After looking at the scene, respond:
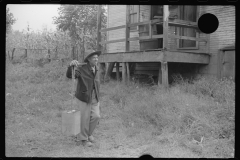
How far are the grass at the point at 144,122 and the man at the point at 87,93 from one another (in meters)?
0.42

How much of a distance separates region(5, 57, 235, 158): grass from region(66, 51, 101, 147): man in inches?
16.6

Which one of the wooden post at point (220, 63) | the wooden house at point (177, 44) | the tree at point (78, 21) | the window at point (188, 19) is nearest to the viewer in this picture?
the wooden house at point (177, 44)

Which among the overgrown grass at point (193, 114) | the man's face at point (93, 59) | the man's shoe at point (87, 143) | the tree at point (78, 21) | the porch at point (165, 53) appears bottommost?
the man's shoe at point (87, 143)

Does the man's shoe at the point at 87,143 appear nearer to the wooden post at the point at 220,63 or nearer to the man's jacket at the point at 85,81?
the man's jacket at the point at 85,81

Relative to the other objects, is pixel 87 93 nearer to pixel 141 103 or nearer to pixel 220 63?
pixel 141 103

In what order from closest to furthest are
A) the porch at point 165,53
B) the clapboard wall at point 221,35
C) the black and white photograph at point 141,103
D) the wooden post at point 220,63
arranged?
1. the black and white photograph at point 141,103
2. the porch at point 165,53
3. the clapboard wall at point 221,35
4. the wooden post at point 220,63

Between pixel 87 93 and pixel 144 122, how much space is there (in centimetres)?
183

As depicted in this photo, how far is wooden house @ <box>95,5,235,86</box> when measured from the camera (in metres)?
7.82

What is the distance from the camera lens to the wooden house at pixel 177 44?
25.7 feet

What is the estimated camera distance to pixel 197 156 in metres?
3.79

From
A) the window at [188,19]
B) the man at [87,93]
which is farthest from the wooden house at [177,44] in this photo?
the man at [87,93]

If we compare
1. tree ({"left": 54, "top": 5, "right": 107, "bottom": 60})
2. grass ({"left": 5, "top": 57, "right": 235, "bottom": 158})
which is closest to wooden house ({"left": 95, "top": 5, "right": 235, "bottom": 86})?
grass ({"left": 5, "top": 57, "right": 235, "bottom": 158})

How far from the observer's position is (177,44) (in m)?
10.5
